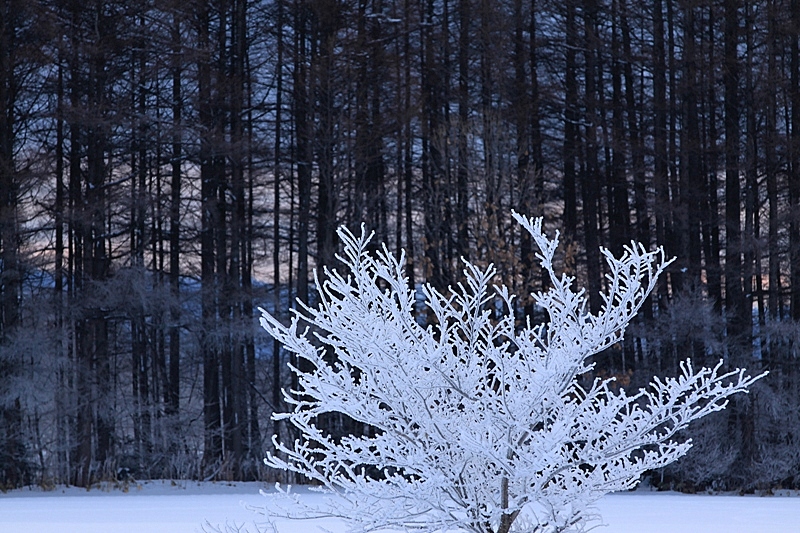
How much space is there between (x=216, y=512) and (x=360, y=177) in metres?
8.35

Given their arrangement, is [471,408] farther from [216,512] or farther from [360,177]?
[360,177]

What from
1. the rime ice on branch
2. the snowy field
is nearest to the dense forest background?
the snowy field

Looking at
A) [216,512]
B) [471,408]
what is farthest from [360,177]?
[471,408]

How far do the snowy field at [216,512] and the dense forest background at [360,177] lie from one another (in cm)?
171

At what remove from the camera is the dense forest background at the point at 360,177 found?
1630 centimetres

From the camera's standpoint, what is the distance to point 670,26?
19.0 metres

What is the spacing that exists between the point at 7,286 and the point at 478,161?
324 inches

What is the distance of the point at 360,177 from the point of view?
18.6 m

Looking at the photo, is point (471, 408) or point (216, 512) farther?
point (216, 512)

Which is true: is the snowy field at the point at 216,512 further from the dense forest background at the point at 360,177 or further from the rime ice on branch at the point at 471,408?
the rime ice on branch at the point at 471,408

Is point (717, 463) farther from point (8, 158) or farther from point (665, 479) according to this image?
point (8, 158)

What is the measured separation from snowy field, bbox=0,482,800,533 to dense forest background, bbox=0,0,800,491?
171 cm

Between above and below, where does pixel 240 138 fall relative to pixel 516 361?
above

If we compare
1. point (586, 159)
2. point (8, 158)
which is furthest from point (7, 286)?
point (586, 159)
